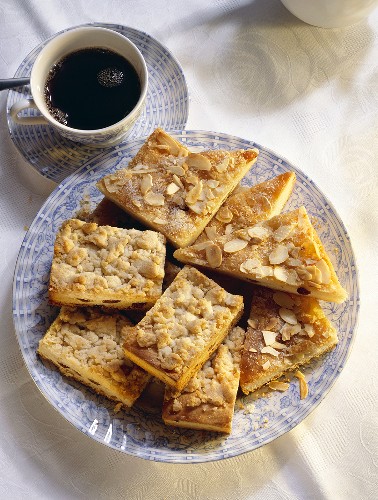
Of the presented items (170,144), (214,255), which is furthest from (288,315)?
(170,144)

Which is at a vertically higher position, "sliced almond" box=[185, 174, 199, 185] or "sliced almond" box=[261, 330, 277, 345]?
"sliced almond" box=[185, 174, 199, 185]

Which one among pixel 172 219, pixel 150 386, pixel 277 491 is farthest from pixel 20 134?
pixel 277 491

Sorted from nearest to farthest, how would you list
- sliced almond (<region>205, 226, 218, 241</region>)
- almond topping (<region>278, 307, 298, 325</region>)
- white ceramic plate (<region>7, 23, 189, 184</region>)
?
almond topping (<region>278, 307, 298, 325</region>), sliced almond (<region>205, 226, 218, 241</region>), white ceramic plate (<region>7, 23, 189, 184</region>)

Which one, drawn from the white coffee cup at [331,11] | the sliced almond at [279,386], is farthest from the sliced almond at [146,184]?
the white coffee cup at [331,11]

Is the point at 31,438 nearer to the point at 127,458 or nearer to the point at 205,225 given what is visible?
the point at 127,458

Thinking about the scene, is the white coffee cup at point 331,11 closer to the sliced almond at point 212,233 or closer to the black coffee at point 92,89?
the black coffee at point 92,89

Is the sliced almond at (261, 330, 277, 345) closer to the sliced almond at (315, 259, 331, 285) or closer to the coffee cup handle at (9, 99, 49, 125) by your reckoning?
the sliced almond at (315, 259, 331, 285)

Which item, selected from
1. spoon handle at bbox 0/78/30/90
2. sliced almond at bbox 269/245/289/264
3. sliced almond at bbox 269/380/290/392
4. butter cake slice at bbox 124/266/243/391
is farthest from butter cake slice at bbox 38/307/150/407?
spoon handle at bbox 0/78/30/90
